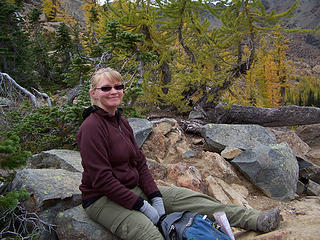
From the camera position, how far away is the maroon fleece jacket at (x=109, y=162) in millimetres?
2535

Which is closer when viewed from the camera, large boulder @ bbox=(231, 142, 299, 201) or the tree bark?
large boulder @ bbox=(231, 142, 299, 201)

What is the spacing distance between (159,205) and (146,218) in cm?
33

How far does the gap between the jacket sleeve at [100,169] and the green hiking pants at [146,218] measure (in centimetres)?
11

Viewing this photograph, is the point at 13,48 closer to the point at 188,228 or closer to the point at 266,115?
the point at 266,115

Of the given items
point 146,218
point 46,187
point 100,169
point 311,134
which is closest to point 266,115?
point 311,134

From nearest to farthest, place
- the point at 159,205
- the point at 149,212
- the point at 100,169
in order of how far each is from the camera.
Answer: the point at 100,169 → the point at 149,212 → the point at 159,205

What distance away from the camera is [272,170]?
4.93 m

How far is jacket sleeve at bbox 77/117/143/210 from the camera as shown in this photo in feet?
8.27

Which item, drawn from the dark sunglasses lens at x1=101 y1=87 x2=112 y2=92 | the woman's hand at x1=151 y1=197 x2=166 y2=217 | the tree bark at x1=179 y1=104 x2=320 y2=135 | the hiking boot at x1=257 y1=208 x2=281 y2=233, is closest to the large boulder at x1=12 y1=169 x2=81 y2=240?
the woman's hand at x1=151 y1=197 x2=166 y2=217

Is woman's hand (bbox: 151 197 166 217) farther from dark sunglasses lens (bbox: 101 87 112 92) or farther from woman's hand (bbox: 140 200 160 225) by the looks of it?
dark sunglasses lens (bbox: 101 87 112 92)

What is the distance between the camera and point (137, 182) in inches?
117

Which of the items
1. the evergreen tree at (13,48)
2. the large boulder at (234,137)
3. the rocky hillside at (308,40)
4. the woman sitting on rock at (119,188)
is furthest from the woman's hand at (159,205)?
the rocky hillside at (308,40)

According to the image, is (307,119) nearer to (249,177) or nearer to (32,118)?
(249,177)

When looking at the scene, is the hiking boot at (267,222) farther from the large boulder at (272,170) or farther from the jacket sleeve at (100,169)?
the large boulder at (272,170)
